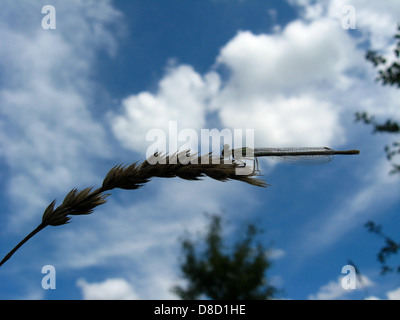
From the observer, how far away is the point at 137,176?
71.6 inches

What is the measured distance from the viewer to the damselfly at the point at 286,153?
1.99 m

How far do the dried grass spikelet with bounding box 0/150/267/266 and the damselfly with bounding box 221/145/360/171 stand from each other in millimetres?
112

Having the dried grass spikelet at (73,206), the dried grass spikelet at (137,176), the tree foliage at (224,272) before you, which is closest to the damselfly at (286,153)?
the dried grass spikelet at (137,176)

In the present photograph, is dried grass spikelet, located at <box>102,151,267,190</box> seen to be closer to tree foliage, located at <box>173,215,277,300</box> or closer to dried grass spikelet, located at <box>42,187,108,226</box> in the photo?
dried grass spikelet, located at <box>42,187,108,226</box>

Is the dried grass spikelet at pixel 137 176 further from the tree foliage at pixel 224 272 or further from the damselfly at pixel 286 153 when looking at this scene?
the tree foliage at pixel 224 272

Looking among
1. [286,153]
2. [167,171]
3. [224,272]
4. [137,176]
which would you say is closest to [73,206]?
[137,176]

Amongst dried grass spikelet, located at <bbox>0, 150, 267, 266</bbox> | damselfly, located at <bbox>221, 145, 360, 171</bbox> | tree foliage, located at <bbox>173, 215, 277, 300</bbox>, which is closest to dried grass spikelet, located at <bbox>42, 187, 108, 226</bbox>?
dried grass spikelet, located at <bbox>0, 150, 267, 266</bbox>

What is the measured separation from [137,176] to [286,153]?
3.04 ft

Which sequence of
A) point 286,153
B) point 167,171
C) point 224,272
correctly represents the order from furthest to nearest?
point 224,272 → point 286,153 → point 167,171

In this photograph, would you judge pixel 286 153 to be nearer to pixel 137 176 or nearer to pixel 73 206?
pixel 137 176

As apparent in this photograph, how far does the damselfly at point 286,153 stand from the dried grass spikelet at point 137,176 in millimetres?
112
